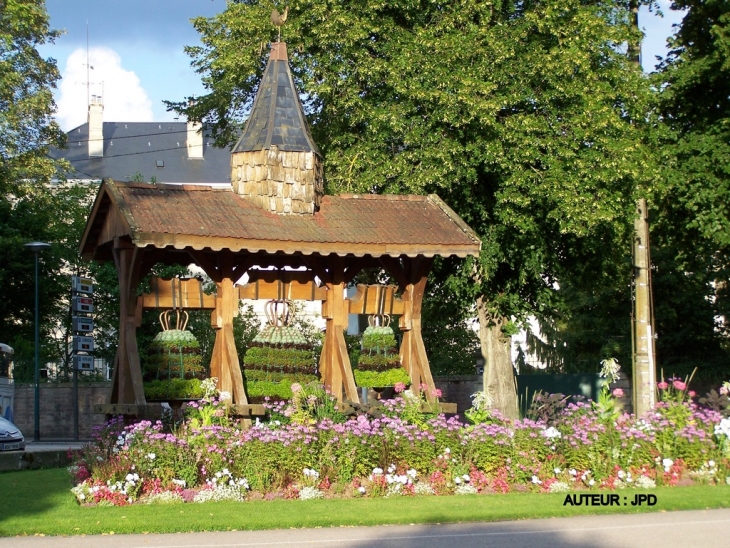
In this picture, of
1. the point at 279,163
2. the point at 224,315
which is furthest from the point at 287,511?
the point at 279,163

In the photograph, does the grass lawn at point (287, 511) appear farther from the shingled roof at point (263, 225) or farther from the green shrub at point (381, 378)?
the shingled roof at point (263, 225)

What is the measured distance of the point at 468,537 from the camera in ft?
37.0

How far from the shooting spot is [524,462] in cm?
1526

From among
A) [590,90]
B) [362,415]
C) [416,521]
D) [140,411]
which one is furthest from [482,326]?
[416,521]

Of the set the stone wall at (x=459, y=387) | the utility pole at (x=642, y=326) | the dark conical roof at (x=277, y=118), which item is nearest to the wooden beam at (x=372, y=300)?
the dark conical roof at (x=277, y=118)

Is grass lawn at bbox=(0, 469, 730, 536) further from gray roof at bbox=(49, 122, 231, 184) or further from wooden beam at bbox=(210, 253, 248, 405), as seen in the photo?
gray roof at bbox=(49, 122, 231, 184)

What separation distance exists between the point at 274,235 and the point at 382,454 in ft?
13.4

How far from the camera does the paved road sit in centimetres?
1074

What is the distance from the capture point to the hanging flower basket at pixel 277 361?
17.0 meters

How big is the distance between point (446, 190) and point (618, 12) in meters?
7.05

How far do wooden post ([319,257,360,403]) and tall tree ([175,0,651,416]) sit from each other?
20.4ft

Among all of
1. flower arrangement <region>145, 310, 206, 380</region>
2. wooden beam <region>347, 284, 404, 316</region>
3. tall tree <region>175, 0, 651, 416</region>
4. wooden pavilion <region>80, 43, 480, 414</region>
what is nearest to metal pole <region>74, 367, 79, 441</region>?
tall tree <region>175, 0, 651, 416</region>

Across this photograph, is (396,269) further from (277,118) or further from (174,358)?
(174,358)

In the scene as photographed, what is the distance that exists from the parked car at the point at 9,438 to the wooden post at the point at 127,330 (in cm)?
887
